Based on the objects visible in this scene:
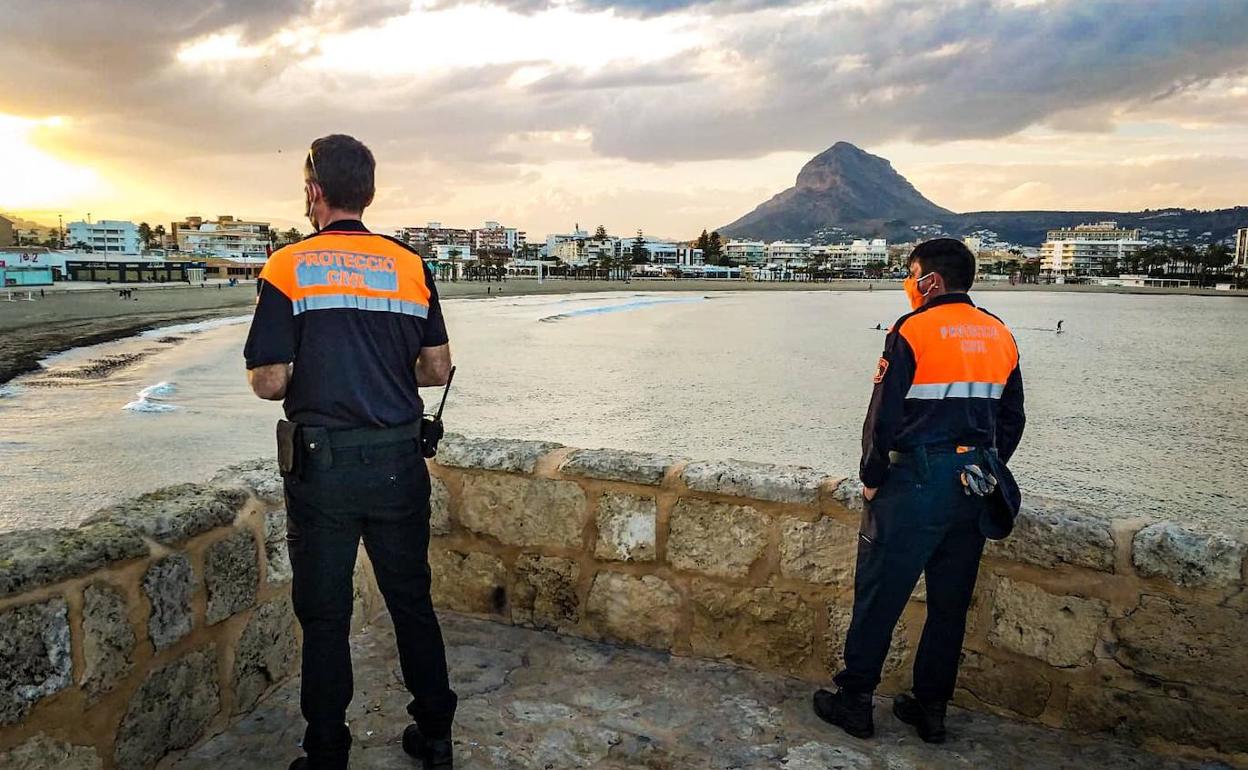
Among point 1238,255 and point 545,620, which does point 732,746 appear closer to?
point 545,620

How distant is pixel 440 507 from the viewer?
341 centimetres

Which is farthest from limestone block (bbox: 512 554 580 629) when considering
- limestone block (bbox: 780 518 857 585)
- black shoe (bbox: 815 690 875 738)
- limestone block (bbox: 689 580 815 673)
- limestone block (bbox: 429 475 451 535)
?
black shoe (bbox: 815 690 875 738)

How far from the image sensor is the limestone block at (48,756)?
188 centimetres

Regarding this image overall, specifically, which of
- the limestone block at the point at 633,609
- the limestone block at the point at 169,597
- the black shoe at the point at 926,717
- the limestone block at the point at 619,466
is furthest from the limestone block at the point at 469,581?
the black shoe at the point at 926,717

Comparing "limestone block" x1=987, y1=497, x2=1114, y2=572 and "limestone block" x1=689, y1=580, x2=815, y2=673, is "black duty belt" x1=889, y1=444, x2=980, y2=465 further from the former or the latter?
"limestone block" x1=689, y1=580, x2=815, y2=673

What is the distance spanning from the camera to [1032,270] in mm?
183375

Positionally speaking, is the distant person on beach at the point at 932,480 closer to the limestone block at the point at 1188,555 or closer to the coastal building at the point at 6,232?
the limestone block at the point at 1188,555

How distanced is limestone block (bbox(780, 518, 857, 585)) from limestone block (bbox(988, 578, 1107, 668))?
502 millimetres

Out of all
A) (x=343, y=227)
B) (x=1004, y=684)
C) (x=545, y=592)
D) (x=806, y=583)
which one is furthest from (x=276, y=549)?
(x=1004, y=684)

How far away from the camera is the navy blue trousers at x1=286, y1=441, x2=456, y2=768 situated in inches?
85.2

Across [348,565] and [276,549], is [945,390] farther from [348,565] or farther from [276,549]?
[276,549]

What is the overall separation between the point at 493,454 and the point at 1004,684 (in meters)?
2.08

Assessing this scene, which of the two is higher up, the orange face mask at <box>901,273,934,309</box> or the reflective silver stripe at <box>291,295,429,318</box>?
the orange face mask at <box>901,273,934,309</box>

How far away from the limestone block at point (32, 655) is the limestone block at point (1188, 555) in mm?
3025
